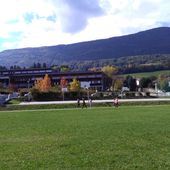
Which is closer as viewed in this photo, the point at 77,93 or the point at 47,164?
the point at 47,164

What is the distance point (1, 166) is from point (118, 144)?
5800mm

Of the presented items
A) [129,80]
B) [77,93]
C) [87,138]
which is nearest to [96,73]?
[129,80]

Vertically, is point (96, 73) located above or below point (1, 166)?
above

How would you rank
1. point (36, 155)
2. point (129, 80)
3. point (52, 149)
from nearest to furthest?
point (36, 155), point (52, 149), point (129, 80)

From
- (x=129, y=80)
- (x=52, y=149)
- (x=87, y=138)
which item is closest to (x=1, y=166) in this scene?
(x=52, y=149)

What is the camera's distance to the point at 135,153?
1559 centimetres

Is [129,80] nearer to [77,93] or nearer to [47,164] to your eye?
[77,93]

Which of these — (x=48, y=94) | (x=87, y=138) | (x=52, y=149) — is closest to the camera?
(x=52, y=149)

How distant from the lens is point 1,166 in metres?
13.7

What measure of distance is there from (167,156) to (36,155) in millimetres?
4191

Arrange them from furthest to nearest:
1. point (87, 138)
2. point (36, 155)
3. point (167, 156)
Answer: point (87, 138) → point (36, 155) → point (167, 156)

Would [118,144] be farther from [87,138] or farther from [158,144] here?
[87,138]

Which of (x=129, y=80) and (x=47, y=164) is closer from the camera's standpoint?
(x=47, y=164)

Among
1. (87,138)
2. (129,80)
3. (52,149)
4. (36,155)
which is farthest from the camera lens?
(129,80)
